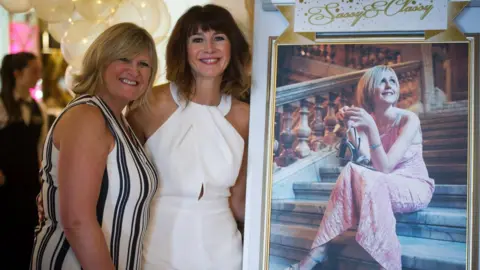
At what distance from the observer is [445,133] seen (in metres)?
1.17

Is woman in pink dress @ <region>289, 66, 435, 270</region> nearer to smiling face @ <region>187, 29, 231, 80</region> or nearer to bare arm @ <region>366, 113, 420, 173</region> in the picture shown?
bare arm @ <region>366, 113, 420, 173</region>

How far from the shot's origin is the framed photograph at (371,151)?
117 cm

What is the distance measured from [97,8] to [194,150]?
0.64 metres

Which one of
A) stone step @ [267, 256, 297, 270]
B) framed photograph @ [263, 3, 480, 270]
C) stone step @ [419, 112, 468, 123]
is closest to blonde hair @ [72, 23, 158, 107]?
framed photograph @ [263, 3, 480, 270]

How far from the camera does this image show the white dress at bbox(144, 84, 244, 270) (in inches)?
54.4

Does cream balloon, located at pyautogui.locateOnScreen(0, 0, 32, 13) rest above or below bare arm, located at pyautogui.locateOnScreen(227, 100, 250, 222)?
above

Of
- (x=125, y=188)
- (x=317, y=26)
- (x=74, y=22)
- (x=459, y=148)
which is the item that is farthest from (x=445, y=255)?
(x=74, y=22)

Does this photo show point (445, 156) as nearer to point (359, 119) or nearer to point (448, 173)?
point (448, 173)

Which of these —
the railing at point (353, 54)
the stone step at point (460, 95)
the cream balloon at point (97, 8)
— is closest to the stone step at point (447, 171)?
the stone step at point (460, 95)

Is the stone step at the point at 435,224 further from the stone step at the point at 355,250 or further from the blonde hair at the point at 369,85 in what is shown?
the blonde hair at the point at 369,85

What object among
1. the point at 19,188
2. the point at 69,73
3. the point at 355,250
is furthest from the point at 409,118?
the point at 19,188

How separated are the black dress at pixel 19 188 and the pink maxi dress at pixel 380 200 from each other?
1.11m

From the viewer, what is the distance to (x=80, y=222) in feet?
4.01

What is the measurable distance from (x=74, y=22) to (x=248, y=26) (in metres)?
0.66
